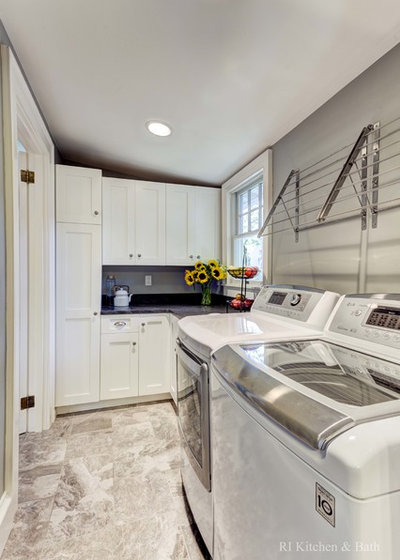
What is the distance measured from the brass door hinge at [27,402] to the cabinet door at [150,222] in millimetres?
1415

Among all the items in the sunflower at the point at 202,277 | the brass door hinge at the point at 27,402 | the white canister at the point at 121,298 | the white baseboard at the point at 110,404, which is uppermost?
A: the sunflower at the point at 202,277

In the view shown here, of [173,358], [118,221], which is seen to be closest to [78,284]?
[118,221]

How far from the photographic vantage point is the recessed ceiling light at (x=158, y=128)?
2.03m

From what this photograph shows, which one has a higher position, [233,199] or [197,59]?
[197,59]

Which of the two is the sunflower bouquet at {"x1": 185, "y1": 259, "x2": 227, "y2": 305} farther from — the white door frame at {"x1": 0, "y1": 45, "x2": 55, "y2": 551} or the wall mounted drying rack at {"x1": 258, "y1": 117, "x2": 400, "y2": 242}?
the white door frame at {"x1": 0, "y1": 45, "x2": 55, "y2": 551}

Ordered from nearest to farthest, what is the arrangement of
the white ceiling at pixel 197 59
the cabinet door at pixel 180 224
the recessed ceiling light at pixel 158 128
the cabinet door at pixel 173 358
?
the white ceiling at pixel 197 59 → the recessed ceiling light at pixel 158 128 → the cabinet door at pixel 173 358 → the cabinet door at pixel 180 224

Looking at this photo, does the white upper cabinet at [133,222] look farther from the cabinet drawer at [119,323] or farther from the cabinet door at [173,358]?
the cabinet door at [173,358]

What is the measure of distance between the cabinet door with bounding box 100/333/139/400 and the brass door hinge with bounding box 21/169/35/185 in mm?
1342

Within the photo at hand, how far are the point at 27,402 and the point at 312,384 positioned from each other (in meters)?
2.21

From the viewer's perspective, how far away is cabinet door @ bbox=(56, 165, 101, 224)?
238 cm

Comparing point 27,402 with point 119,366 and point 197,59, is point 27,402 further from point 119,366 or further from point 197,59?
point 197,59

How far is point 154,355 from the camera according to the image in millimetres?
2619

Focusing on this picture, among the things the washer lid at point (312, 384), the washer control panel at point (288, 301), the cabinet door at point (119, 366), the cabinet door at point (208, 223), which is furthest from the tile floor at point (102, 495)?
the cabinet door at point (208, 223)

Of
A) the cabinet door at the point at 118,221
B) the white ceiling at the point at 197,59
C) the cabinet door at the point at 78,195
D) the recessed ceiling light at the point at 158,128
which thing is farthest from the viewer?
the cabinet door at the point at 118,221
